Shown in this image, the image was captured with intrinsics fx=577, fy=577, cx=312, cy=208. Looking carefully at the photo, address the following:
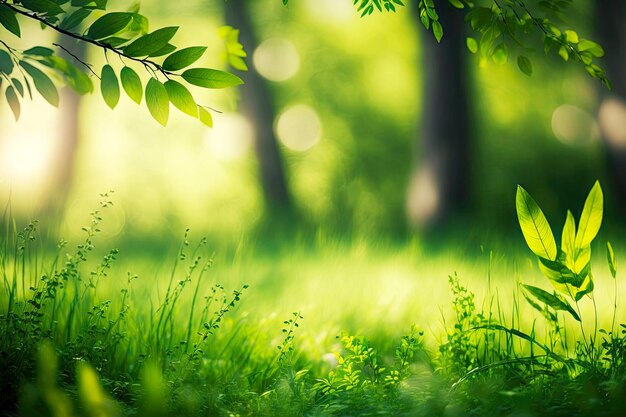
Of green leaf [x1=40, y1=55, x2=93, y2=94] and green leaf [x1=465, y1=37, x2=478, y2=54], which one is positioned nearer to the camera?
green leaf [x1=40, y1=55, x2=93, y2=94]

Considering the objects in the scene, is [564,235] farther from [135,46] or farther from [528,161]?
[528,161]

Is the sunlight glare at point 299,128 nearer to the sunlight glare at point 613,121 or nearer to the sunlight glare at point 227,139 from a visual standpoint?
the sunlight glare at point 227,139

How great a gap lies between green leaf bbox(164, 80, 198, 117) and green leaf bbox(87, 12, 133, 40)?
23cm

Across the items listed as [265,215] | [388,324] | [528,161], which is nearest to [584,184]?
[528,161]

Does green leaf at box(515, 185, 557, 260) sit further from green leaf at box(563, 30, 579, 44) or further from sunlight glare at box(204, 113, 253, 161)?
sunlight glare at box(204, 113, 253, 161)

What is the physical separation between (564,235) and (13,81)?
1.90m

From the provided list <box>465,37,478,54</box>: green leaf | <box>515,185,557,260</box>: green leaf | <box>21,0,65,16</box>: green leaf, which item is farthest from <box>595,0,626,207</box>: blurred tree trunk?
<box>21,0,65,16</box>: green leaf

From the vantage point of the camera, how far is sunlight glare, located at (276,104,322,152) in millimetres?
13523

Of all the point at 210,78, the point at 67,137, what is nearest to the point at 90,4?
the point at 210,78

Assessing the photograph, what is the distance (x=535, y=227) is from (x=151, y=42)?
1381mm

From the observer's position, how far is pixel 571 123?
520 inches

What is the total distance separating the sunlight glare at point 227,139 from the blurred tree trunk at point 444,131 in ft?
18.2

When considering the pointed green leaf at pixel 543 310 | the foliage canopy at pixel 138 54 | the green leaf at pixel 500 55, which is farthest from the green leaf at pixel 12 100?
the pointed green leaf at pixel 543 310

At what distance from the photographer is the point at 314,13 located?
12.8 metres
